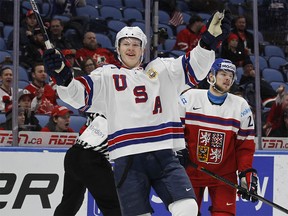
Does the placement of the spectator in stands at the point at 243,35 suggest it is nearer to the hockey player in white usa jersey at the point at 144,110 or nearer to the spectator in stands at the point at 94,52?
the spectator in stands at the point at 94,52

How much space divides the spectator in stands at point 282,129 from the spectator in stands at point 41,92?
1619 millimetres

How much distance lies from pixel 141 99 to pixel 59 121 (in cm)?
160

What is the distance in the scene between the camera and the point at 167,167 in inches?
145

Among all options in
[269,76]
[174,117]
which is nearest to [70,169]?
[174,117]

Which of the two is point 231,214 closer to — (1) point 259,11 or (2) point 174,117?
(2) point 174,117

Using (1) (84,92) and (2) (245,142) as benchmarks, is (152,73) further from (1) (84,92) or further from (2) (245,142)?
(2) (245,142)

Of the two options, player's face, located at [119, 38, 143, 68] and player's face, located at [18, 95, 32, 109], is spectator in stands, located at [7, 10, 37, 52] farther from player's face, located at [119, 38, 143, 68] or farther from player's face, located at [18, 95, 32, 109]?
player's face, located at [119, 38, 143, 68]

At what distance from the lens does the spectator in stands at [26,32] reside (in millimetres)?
5223

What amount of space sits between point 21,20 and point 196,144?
4.75ft

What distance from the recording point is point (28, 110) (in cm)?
509

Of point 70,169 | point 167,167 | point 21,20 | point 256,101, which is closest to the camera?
point 167,167

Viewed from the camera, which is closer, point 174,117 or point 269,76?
point 174,117

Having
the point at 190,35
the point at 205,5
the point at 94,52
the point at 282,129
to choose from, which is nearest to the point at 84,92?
the point at 94,52

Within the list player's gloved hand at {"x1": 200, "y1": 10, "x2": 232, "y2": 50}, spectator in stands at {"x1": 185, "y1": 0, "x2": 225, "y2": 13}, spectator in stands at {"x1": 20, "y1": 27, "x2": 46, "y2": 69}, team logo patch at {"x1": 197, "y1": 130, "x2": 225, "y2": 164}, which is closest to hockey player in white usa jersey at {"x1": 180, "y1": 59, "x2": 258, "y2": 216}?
team logo patch at {"x1": 197, "y1": 130, "x2": 225, "y2": 164}
